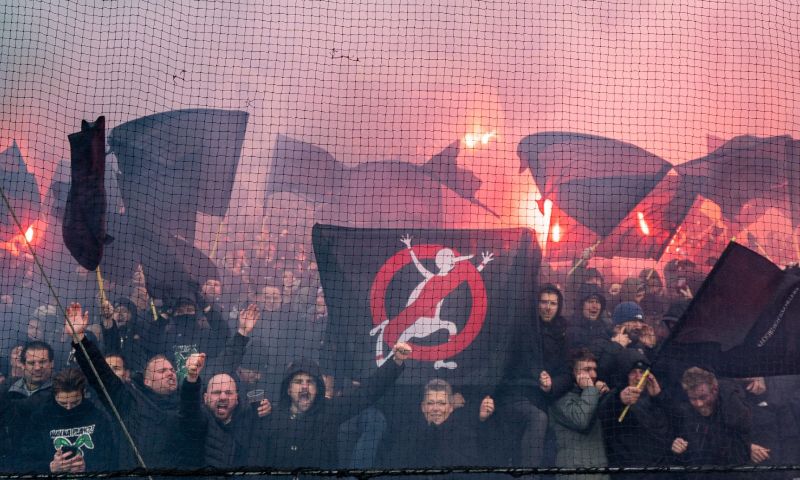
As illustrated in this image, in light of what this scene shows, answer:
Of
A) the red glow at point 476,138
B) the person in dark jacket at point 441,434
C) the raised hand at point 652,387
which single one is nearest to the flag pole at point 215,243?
the person in dark jacket at point 441,434

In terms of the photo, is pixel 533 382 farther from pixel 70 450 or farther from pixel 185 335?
pixel 70 450

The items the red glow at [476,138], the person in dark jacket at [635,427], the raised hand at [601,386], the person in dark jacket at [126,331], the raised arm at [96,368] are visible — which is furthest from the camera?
the red glow at [476,138]

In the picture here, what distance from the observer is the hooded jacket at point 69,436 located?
14.4 ft

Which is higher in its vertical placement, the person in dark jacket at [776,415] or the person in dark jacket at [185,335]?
the person in dark jacket at [185,335]

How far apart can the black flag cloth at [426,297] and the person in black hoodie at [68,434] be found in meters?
1.63

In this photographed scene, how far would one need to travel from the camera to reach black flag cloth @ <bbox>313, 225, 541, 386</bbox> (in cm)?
542

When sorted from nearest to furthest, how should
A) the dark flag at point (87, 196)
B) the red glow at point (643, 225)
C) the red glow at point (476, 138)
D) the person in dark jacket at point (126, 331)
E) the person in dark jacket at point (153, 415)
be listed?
the dark flag at point (87, 196) < the person in dark jacket at point (153, 415) < the person in dark jacket at point (126, 331) < the red glow at point (643, 225) < the red glow at point (476, 138)

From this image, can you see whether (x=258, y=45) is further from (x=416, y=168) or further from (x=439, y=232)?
(x=439, y=232)

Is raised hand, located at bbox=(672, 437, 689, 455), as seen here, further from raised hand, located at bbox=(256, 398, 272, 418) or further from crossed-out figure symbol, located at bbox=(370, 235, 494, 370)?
raised hand, located at bbox=(256, 398, 272, 418)

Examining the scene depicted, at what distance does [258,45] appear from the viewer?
21.0 feet

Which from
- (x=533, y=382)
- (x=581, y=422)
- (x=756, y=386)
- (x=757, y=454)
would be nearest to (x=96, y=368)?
(x=533, y=382)

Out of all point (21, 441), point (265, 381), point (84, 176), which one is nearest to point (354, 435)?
point (265, 381)

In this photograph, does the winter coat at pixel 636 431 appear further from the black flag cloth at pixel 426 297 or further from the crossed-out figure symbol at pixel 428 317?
the crossed-out figure symbol at pixel 428 317

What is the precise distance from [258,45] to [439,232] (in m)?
2.34
